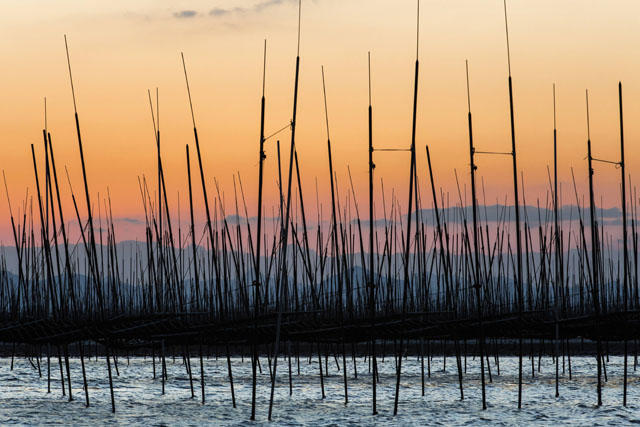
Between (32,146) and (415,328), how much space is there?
690 centimetres

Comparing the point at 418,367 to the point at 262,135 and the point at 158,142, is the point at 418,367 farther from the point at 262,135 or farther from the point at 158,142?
the point at 262,135

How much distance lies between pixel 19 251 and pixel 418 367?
33.9 feet

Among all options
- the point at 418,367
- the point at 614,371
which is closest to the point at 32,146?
the point at 418,367

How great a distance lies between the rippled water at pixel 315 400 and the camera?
12516mm

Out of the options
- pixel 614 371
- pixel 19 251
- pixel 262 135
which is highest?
pixel 262 135

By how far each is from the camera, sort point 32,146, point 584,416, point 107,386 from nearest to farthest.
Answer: point 584,416 < point 32,146 < point 107,386

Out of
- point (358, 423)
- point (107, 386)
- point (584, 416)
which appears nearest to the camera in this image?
point (358, 423)

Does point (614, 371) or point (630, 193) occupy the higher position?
point (630, 193)

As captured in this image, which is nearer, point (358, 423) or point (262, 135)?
point (262, 135)

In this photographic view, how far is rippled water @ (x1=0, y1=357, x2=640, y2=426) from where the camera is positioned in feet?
41.1

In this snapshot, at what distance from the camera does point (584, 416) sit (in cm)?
1282

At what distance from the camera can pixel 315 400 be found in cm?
1471

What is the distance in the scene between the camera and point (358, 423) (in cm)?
1200

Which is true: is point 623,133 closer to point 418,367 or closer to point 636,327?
point 636,327
